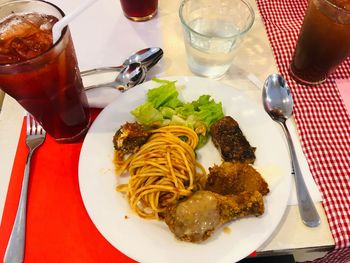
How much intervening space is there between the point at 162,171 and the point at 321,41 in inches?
28.7

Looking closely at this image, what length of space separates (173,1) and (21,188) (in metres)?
1.10

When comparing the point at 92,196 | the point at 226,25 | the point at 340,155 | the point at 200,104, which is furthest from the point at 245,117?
the point at 92,196

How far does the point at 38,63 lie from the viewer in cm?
79

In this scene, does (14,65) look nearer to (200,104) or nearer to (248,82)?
(200,104)

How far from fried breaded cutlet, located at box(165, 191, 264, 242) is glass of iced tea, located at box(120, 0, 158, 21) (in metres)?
0.91

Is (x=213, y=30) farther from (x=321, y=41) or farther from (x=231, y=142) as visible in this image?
(x=231, y=142)

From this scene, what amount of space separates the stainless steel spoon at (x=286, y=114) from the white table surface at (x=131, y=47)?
0.16 ft

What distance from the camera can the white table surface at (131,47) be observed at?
3.83 ft

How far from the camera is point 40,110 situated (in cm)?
94

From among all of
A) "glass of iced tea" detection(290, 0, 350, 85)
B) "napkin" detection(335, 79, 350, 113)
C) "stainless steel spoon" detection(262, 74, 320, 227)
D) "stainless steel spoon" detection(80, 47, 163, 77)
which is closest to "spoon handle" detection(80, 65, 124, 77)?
"stainless steel spoon" detection(80, 47, 163, 77)

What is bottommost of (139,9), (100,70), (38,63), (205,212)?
(205,212)

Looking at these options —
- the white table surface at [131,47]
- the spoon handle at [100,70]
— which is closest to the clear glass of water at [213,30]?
the white table surface at [131,47]

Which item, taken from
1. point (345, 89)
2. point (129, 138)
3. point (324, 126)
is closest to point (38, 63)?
point (129, 138)

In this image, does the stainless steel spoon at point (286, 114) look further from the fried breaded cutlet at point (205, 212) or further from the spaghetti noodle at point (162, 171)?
the spaghetti noodle at point (162, 171)
